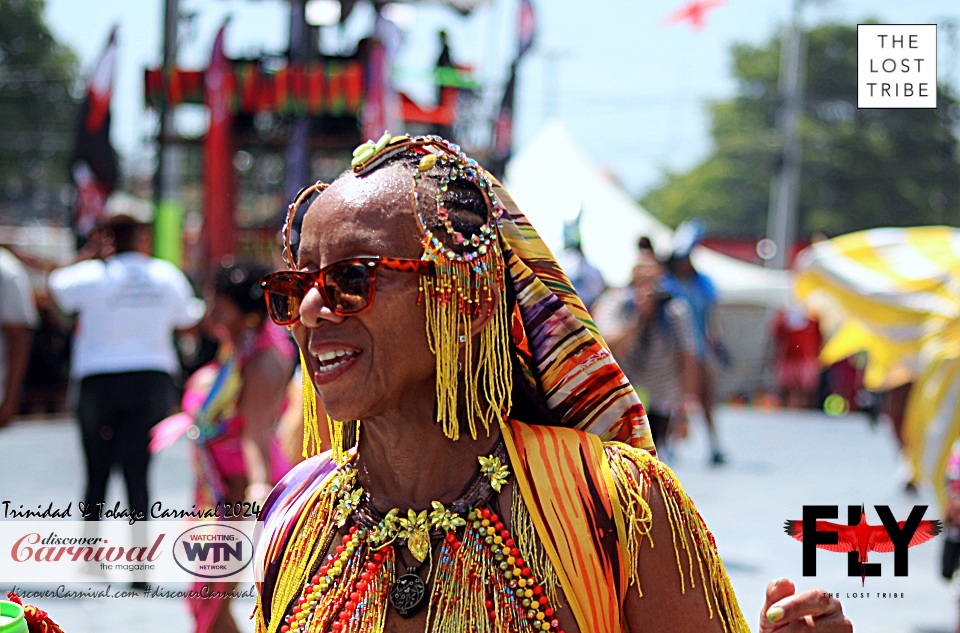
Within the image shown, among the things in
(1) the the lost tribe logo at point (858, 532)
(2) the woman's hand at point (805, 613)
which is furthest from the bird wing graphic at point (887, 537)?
(2) the woman's hand at point (805, 613)

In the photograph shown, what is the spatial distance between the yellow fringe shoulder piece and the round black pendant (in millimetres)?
300

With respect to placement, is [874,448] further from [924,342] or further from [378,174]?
[378,174]

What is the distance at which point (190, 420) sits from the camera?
4.45 m

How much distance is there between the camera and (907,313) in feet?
20.9

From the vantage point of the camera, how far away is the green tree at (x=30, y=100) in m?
41.4

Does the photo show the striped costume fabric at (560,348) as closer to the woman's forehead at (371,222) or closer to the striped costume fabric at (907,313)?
the woman's forehead at (371,222)

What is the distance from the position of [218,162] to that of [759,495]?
8381mm

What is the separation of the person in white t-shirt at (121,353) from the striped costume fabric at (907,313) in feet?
12.5

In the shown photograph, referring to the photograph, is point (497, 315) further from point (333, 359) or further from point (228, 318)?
point (228, 318)

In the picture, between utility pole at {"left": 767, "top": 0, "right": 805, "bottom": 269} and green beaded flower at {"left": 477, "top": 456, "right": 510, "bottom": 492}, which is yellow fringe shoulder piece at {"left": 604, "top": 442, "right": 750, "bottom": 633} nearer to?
green beaded flower at {"left": 477, "top": 456, "right": 510, "bottom": 492}

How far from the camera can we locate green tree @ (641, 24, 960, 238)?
37594 millimetres

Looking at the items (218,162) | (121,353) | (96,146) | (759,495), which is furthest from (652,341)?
(96,146)

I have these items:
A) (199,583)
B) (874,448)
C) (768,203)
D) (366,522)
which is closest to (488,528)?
(366,522)

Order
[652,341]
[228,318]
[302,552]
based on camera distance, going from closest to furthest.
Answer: [302,552], [228,318], [652,341]
